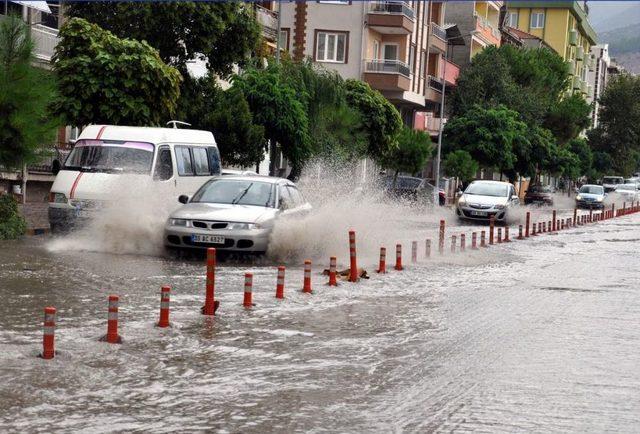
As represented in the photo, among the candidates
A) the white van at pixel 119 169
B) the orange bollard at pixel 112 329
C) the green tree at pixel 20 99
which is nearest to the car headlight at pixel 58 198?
the white van at pixel 119 169

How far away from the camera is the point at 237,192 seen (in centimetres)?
2108


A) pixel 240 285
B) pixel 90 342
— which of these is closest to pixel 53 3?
pixel 240 285

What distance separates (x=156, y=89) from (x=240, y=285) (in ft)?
44.8

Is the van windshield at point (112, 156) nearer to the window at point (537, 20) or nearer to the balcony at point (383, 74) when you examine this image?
the balcony at point (383, 74)

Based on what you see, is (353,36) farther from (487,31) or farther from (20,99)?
(20,99)

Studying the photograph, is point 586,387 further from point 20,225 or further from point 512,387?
point 20,225

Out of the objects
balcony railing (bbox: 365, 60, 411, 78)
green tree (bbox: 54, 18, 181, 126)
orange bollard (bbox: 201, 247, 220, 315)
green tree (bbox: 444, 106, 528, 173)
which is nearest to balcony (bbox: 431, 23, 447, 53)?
green tree (bbox: 444, 106, 528, 173)

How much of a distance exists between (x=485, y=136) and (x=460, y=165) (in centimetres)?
386

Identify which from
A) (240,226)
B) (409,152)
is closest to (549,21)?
(409,152)

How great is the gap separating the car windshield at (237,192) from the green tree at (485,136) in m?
46.1

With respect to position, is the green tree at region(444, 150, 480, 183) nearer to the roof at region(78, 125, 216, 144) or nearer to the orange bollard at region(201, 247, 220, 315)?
the roof at region(78, 125, 216, 144)

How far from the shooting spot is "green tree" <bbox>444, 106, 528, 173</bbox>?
219 ft

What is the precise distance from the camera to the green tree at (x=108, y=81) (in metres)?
28.4

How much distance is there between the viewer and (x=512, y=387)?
30.3ft
